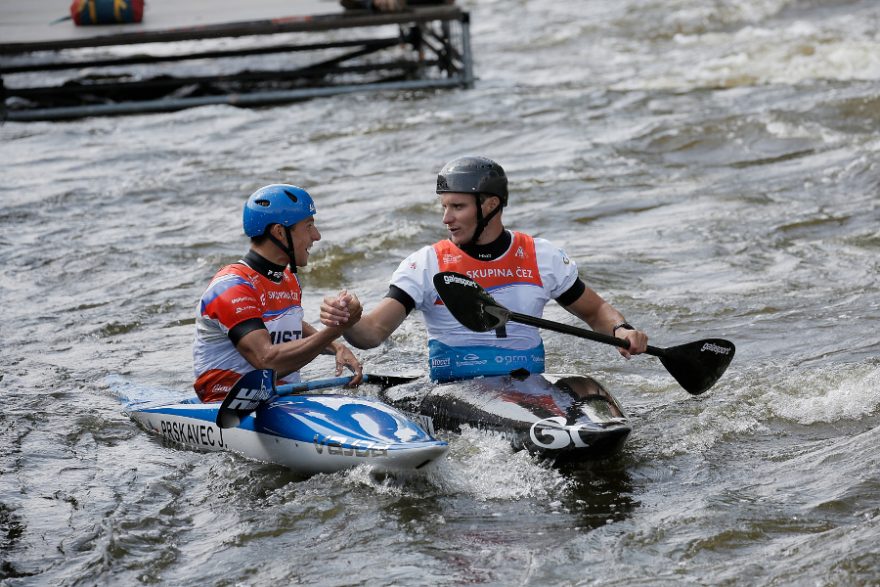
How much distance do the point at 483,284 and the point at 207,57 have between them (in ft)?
45.8

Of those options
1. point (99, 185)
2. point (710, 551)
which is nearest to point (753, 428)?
point (710, 551)

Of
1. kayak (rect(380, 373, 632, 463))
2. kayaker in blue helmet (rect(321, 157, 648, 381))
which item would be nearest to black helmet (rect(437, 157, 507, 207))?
kayaker in blue helmet (rect(321, 157, 648, 381))

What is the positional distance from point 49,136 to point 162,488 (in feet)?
39.0

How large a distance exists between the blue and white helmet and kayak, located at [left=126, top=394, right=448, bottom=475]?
0.87m

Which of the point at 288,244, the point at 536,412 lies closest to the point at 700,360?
the point at 536,412

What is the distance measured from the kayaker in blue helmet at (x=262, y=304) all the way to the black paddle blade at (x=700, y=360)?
6.16 ft

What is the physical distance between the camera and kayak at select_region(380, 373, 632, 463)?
5602mm

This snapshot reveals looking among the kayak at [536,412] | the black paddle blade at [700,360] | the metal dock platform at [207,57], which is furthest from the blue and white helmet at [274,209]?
the metal dock platform at [207,57]

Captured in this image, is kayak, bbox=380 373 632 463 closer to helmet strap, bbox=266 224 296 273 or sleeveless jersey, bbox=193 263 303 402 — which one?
sleeveless jersey, bbox=193 263 303 402

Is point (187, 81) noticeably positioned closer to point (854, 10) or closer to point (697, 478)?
point (854, 10)

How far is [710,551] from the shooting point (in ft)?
16.2

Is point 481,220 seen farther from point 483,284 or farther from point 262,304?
point 262,304

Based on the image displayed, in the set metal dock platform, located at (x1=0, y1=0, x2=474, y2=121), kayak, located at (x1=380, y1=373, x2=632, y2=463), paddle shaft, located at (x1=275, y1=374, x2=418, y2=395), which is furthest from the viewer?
metal dock platform, located at (x1=0, y1=0, x2=474, y2=121)

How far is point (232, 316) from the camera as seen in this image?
5.93 m
